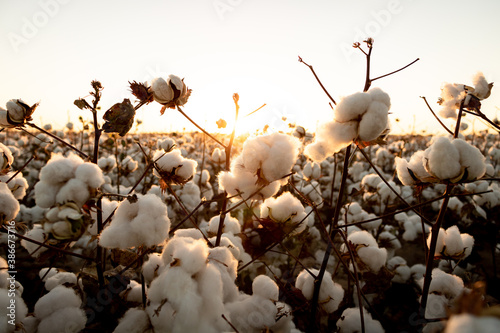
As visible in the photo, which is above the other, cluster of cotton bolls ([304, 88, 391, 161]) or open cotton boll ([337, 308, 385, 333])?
cluster of cotton bolls ([304, 88, 391, 161])

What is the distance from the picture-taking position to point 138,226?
1.06 metres

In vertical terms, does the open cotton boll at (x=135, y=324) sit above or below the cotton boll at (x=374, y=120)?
below

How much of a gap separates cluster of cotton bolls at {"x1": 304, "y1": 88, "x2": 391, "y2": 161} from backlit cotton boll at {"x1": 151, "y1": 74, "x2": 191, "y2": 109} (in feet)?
2.43

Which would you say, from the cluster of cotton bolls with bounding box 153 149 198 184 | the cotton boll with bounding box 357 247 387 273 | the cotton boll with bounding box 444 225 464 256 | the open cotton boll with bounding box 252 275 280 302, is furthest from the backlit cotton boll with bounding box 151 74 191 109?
the cotton boll with bounding box 444 225 464 256

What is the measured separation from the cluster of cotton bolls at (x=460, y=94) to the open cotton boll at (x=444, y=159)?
49 centimetres

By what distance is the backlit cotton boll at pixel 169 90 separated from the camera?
1.37 m

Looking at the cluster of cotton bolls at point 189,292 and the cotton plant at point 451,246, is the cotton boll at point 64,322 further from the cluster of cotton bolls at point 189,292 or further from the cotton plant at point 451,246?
the cotton plant at point 451,246

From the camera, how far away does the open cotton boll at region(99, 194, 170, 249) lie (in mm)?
1035

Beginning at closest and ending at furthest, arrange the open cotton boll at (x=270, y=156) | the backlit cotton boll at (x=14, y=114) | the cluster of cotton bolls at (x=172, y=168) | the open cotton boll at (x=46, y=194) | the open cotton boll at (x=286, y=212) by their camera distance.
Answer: the open cotton boll at (x=46, y=194), the open cotton boll at (x=270, y=156), the backlit cotton boll at (x=14, y=114), the cluster of cotton bolls at (x=172, y=168), the open cotton boll at (x=286, y=212)

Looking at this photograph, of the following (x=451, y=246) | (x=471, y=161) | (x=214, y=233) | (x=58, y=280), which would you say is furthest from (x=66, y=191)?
(x=451, y=246)

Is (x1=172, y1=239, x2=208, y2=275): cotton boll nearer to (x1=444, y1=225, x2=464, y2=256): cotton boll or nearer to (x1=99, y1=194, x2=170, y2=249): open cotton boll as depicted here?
(x1=99, y1=194, x2=170, y2=249): open cotton boll

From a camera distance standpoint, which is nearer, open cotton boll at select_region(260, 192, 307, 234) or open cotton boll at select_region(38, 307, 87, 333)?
open cotton boll at select_region(38, 307, 87, 333)

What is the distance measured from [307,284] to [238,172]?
30.9 inches

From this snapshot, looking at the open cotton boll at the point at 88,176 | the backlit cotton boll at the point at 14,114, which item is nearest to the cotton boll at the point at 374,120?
the open cotton boll at the point at 88,176
